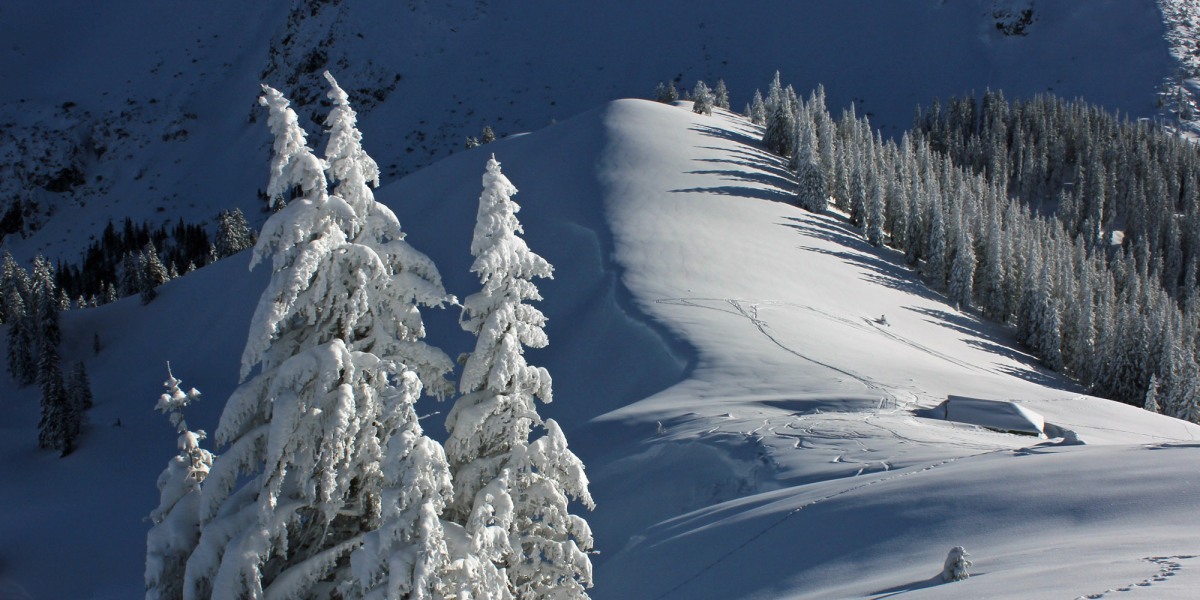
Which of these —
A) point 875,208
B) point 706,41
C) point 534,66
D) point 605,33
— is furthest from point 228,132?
point 875,208

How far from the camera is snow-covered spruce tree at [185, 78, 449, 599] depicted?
1174 cm

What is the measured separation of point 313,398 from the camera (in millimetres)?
11922

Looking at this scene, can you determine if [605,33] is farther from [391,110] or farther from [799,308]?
[799,308]

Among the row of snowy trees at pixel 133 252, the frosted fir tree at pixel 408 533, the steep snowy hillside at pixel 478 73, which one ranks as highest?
the steep snowy hillside at pixel 478 73

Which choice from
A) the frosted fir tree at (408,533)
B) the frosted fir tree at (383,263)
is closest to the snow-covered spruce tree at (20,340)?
the frosted fir tree at (383,263)

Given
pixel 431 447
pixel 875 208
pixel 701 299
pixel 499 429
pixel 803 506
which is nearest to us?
pixel 431 447

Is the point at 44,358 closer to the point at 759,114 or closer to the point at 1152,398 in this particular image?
the point at 1152,398

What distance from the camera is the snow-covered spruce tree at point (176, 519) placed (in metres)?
12.6

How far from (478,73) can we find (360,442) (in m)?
169

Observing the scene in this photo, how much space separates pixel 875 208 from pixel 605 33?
109 metres

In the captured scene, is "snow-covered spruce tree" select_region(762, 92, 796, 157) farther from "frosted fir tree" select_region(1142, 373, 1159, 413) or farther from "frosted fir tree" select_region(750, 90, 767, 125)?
"frosted fir tree" select_region(1142, 373, 1159, 413)

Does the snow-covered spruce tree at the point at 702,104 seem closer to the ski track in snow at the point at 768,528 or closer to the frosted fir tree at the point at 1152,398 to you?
the frosted fir tree at the point at 1152,398

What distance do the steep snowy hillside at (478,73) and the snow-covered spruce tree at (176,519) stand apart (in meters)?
146

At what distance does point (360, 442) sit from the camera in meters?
12.4
